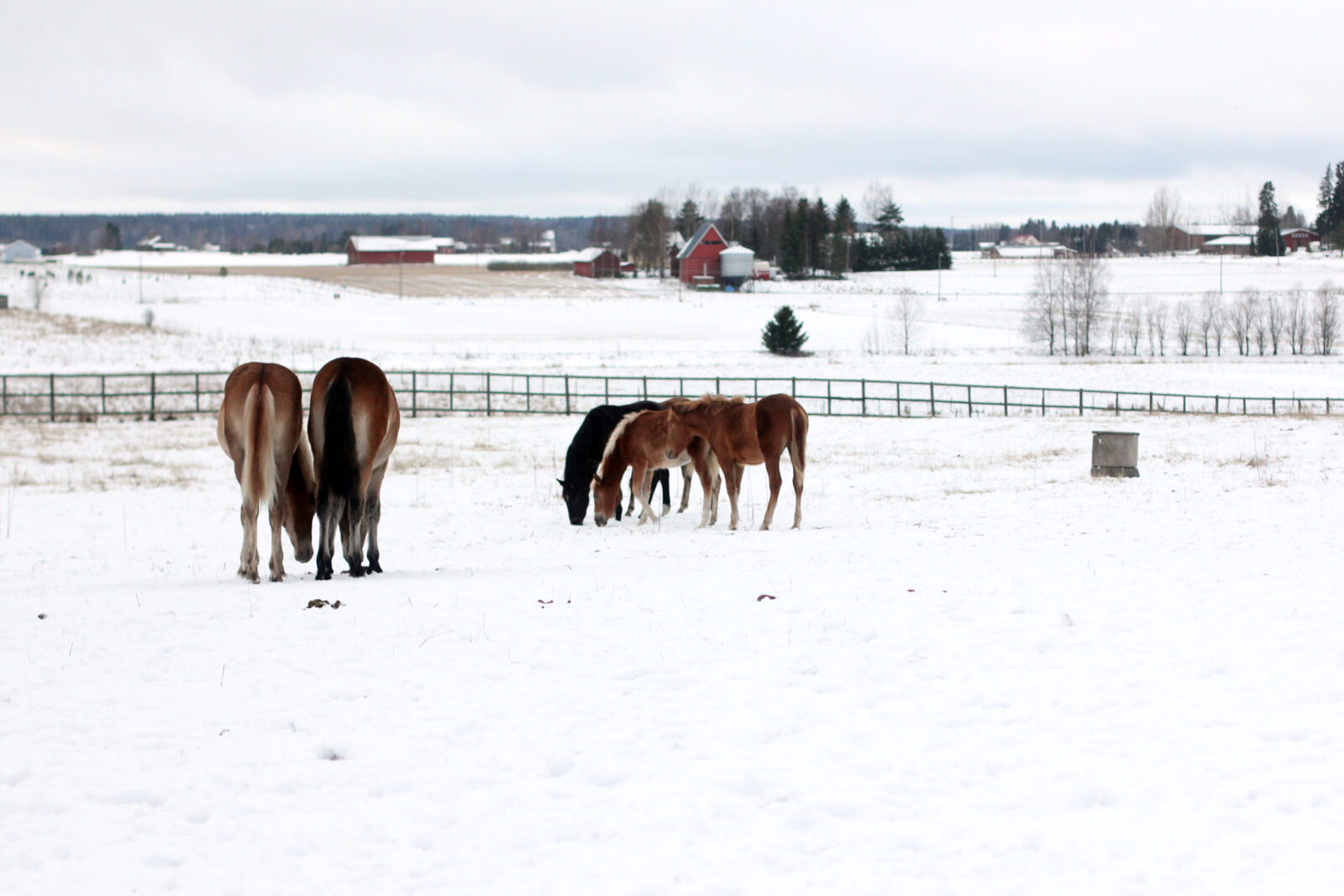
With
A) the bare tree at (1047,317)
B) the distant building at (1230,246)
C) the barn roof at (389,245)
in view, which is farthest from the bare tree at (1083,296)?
the barn roof at (389,245)

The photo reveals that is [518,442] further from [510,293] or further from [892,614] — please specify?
[510,293]

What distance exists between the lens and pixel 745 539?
12.0m

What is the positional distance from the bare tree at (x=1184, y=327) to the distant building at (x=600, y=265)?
63078 mm

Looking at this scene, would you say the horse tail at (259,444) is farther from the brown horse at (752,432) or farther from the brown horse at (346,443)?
the brown horse at (752,432)

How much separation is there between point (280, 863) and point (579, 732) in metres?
1.61

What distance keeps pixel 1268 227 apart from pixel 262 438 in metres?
141

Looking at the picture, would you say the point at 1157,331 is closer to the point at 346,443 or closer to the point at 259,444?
the point at 346,443

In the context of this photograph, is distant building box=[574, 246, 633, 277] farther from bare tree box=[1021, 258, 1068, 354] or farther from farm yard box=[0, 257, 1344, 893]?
farm yard box=[0, 257, 1344, 893]

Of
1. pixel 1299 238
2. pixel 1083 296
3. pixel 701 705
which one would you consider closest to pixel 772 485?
pixel 701 705

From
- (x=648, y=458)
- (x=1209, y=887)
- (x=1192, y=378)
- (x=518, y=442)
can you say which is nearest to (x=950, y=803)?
(x=1209, y=887)

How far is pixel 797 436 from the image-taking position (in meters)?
12.9

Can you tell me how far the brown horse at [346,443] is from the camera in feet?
30.8

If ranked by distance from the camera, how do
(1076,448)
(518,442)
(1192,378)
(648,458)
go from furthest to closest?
(1192,378) → (518,442) → (1076,448) → (648,458)

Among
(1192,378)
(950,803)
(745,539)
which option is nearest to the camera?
(950,803)
